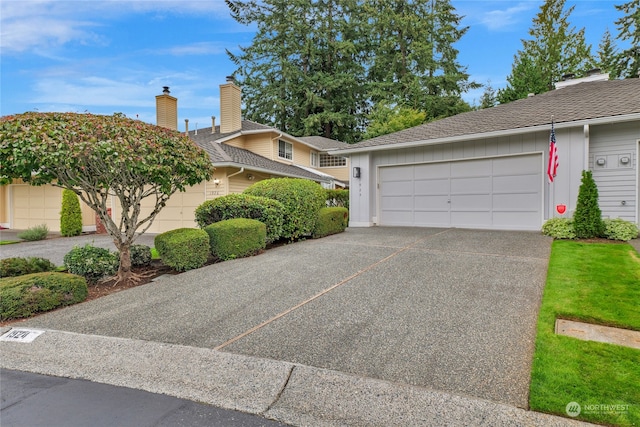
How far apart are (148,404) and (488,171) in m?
10.3

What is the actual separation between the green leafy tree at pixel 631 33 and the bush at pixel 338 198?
22713 millimetres

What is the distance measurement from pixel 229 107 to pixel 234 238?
11.7m

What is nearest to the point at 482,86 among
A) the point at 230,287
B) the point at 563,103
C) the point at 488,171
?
the point at 563,103

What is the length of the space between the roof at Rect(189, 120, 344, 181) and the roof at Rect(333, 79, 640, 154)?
13.2ft

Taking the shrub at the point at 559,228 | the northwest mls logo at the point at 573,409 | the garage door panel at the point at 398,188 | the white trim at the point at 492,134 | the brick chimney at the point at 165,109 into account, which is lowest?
the northwest mls logo at the point at 573,409

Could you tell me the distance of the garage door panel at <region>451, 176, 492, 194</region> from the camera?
10.3 meters

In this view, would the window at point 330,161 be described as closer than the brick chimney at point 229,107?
No

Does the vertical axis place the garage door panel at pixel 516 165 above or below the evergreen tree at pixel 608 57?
below

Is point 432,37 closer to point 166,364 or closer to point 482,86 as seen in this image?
point 482,86

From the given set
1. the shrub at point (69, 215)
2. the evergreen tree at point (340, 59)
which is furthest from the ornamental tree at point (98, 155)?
the evergreen tree at point (340, 59)

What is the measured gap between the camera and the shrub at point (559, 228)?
8.05 m

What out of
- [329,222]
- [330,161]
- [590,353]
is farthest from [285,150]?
[590,353]

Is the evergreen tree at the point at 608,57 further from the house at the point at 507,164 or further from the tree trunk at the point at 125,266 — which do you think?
the tree trunk at the point at 125,266

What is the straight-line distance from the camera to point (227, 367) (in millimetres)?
3070
